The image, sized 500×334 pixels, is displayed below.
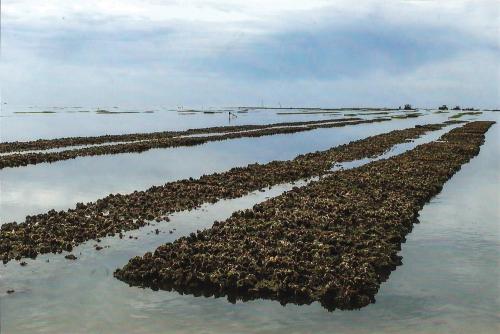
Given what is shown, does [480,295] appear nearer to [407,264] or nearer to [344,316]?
[407,264]

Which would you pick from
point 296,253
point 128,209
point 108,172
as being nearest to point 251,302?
point 296,253

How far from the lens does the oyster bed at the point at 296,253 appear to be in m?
14.5

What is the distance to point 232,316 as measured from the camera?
518 inches

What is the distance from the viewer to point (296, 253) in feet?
56.0

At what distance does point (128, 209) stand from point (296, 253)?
10622mm

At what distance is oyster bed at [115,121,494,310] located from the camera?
47.7 feet

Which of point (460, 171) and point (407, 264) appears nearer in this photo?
point (407, 264)

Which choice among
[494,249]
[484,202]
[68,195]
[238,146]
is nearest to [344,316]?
[494,249]

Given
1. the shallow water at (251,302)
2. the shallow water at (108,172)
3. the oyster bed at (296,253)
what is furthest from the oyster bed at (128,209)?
the oyster bed at (296,253)

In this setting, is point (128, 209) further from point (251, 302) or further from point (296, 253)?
point (251, 302)

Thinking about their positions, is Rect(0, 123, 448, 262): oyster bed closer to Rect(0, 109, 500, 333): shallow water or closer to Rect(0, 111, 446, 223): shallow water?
Rect(0, 109, 500, 333): shallow water

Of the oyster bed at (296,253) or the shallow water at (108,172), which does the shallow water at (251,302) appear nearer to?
the oyster bed at (296,253)

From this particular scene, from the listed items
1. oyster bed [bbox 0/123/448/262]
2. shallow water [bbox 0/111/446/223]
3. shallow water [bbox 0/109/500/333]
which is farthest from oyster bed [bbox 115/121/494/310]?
shallow water [bbox 0/111/446/223]

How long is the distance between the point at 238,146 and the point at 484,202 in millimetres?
37801
